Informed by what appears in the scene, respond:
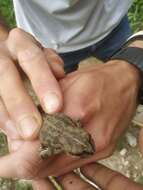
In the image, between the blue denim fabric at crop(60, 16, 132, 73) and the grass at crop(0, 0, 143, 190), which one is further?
the grass at crop(0, 0, 143, 190)

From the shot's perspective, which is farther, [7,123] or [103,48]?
[103,48]

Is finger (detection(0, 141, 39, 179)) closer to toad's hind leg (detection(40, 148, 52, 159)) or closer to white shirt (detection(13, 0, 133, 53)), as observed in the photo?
toad's hind leg (detection(40, 148, 52, 159))

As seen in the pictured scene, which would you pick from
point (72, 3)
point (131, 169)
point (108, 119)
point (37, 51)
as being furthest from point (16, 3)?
point (131, 169)

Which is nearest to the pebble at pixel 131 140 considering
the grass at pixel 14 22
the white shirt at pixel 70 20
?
the grass at pixel 14 22

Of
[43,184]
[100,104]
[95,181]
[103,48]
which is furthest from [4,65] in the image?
[103,48]

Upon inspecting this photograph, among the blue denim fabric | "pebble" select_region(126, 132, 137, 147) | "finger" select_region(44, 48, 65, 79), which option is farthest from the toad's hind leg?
"pebble" select_region(126, 132, 137, 147)

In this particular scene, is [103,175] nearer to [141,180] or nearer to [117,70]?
[117,70]

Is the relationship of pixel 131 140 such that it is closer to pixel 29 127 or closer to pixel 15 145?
pixel 15 145
